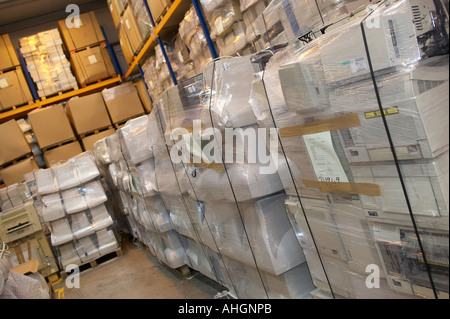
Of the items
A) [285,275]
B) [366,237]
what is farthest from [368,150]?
[285,275]

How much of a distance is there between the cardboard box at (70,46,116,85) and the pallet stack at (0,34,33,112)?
1066 millimetres

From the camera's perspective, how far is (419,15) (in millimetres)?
1499

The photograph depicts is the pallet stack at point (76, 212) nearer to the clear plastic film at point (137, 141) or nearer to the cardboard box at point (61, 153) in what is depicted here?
the cardboard box at point (61, 153)

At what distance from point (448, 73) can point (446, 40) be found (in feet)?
0.73

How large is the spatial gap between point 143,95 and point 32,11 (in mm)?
3314

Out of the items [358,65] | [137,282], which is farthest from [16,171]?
[358,65]

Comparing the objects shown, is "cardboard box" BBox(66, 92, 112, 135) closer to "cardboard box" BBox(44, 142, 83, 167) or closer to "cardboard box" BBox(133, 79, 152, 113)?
"cardboard box" BBox(44, 142, 83, 167)

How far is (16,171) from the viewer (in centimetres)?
731

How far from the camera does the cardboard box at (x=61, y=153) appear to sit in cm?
745

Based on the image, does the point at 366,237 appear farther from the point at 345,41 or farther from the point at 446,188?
the point at 345,41

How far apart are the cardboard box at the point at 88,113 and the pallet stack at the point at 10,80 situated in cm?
103

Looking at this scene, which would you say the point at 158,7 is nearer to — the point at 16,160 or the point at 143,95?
the point at 143,95

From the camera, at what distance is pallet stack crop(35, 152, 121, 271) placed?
19.0 feet

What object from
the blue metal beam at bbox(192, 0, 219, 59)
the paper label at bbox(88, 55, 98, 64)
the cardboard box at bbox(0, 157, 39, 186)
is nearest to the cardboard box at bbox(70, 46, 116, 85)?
the paper label at bbox(88, 55, 98, 64)
